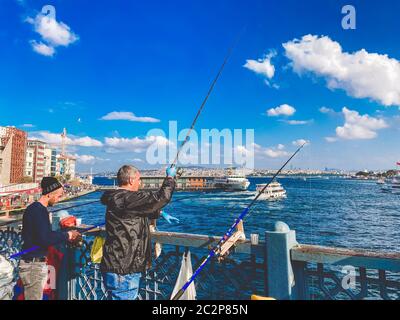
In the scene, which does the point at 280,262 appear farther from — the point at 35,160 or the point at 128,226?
the point at 35,160

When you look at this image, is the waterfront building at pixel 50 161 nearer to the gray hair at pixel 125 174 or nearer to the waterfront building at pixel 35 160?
the waterfront building at pixel 35 160

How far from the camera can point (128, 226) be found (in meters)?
2.88

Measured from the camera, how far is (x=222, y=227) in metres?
37.7

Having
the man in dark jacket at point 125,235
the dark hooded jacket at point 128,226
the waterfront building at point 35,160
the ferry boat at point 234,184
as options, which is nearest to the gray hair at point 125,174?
the man in dark jacket at point 125,235

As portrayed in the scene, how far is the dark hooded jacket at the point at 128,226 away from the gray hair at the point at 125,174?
0.11 metres

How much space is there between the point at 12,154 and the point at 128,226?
337 feet

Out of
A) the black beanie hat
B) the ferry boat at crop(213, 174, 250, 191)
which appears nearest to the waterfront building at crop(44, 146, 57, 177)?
the ferry boat at crop(213, 174, 250, 191)

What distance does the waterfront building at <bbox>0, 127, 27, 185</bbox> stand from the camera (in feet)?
264

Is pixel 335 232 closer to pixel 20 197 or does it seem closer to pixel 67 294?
pixel 67 294

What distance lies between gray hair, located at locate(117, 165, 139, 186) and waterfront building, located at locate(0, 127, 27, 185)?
90.7 meters

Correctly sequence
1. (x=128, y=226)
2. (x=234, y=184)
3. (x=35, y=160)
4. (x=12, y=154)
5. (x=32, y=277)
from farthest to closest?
(x=234, y=184) → (x=35, y=160) → (x=12, y=154) → (x=32, y=277) → (x=128, y=226)

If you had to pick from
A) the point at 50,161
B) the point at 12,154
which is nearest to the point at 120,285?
the point at 12,154
